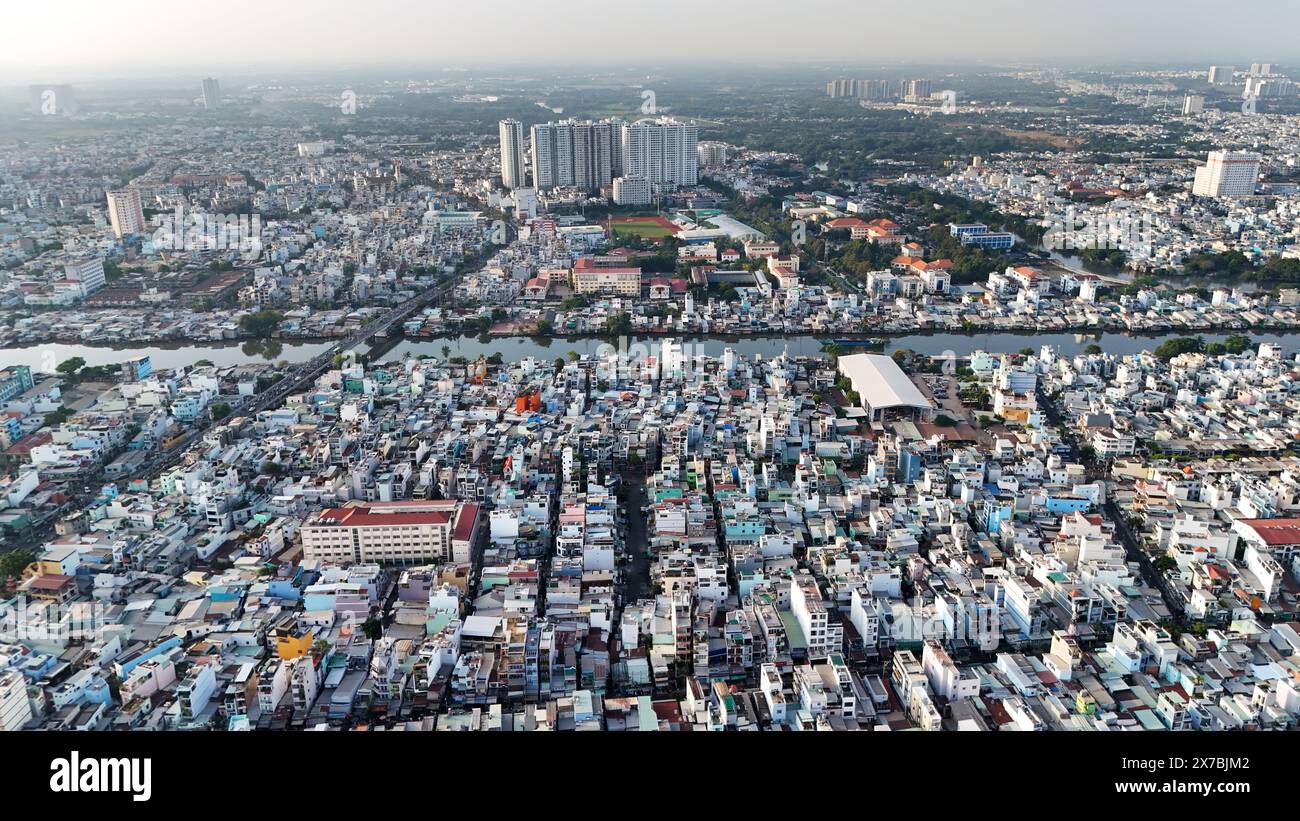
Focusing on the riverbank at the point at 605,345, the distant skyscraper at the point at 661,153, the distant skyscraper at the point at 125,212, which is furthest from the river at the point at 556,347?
the distant skyscraper at the point at 661,153

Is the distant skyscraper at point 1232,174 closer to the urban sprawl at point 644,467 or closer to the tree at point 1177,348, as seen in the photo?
the urban sprawl at point 644,467

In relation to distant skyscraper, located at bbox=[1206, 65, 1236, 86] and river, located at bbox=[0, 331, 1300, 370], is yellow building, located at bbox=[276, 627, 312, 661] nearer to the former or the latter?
river, located at bbox=[0, 331, 1300, 370]

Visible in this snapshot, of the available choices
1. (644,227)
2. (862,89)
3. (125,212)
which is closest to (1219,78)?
(644,227)

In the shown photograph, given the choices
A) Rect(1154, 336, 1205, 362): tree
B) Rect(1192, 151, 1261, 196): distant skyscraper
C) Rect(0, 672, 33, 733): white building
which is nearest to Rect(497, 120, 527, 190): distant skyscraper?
Rect(1192, 151, 1261, 196): distant skyscraper

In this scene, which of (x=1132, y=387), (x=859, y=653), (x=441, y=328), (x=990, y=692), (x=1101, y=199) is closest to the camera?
(x=990, y=692)
